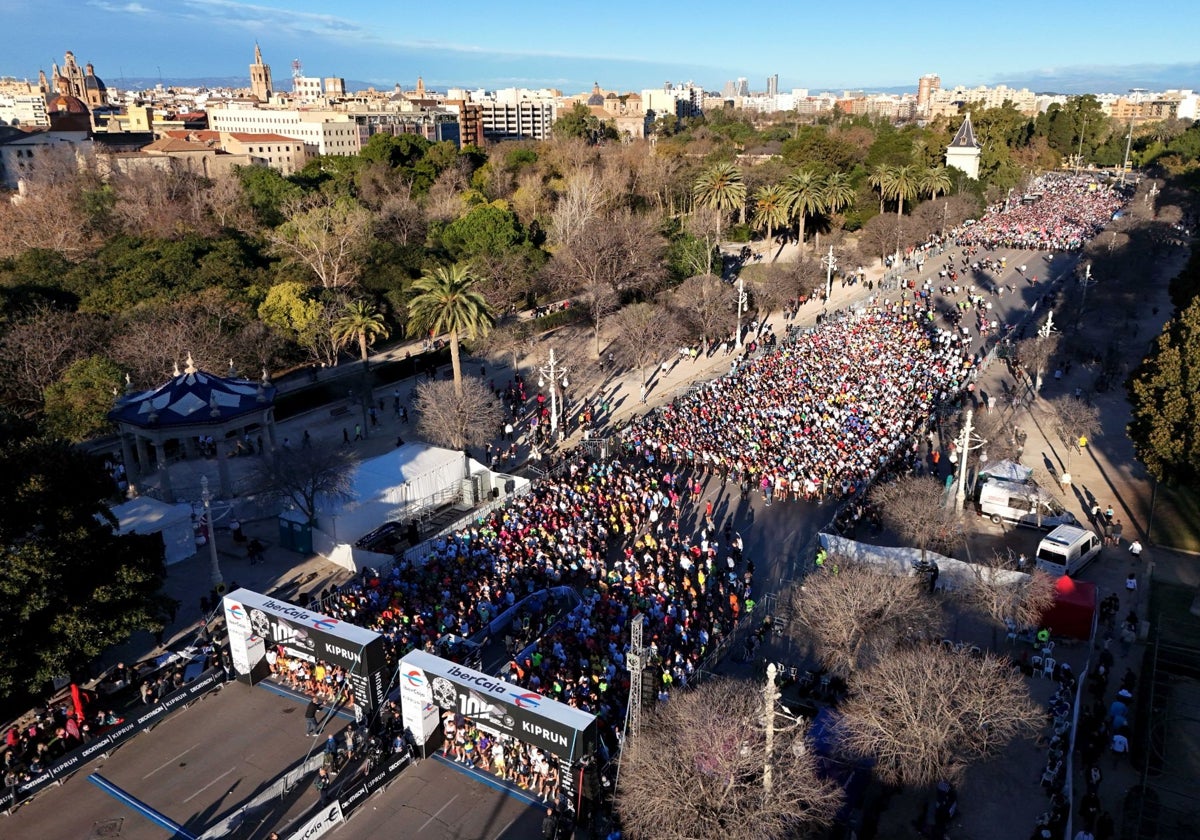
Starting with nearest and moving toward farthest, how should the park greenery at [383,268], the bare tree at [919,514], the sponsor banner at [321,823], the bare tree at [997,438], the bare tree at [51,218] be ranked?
the sponsor banner at [321,823] < the park greenery at [383,268] < the bare tree at [919,514] < the bare tree at [997,438] < the bare tree at [51,218]

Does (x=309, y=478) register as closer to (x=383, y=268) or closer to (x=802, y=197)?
(x=383, y=268)

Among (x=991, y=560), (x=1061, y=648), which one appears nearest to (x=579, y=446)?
(x=991, y=560)

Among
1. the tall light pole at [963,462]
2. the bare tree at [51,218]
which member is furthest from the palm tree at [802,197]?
the bare tree at [51,218]

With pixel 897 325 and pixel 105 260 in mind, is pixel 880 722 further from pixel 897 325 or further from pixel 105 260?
pixel 105 260

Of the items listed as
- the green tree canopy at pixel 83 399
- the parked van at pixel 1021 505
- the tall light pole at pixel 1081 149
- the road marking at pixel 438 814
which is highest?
the tall light pole at pixel 1081 149

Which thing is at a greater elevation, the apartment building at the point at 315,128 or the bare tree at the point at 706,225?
the apartment building at the point at 315,128

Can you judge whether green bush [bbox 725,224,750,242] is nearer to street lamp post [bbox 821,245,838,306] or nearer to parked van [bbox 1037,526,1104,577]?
street lamp post [bbox 821,245,838,306]

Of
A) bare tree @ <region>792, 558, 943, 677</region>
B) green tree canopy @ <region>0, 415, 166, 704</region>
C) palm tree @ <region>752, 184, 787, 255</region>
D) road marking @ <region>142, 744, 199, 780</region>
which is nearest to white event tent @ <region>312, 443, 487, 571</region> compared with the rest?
green tree canopy @ <region>0, 415, 166, 704</region>

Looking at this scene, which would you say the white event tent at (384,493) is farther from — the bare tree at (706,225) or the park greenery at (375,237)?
the bare tree at (706,225)
